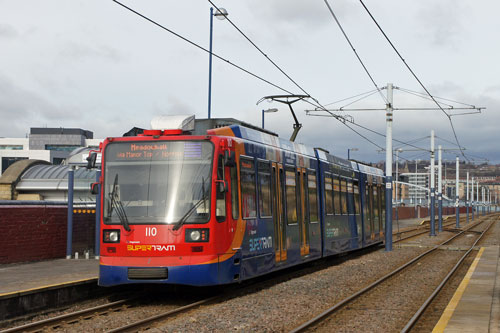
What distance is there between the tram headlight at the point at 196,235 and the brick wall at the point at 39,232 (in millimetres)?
6437

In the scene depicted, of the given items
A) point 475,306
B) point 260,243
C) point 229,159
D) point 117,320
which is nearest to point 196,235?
point 229,159

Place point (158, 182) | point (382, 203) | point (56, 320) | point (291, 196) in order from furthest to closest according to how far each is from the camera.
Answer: point (382, 203), point (291, 196), point (158, 182), point (56, 320)

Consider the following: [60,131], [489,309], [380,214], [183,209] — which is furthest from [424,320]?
[60,131]

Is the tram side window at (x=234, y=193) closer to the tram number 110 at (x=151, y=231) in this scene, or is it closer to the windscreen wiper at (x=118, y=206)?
the tram number 110 at (x=151, y=231)

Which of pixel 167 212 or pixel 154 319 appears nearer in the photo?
pixel 154 319

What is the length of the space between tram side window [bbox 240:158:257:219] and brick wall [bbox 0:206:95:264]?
6.43 m

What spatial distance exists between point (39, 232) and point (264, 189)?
6627 millimetres

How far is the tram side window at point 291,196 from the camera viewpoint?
16.1m

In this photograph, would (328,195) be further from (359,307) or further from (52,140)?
(52,140)

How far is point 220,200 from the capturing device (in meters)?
12.5

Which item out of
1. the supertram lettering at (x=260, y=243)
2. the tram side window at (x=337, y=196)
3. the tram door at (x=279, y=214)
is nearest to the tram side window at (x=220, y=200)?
the supertram lettering at (x=260, y=243)

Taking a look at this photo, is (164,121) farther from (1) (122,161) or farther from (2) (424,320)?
(2) (424,320)

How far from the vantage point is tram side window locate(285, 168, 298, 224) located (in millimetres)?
16109

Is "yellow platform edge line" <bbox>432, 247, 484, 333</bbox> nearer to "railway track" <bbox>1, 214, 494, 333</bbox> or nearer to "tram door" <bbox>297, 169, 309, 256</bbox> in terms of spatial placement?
"tram door" <bbox>297, 169, 309, 256</bbox>
